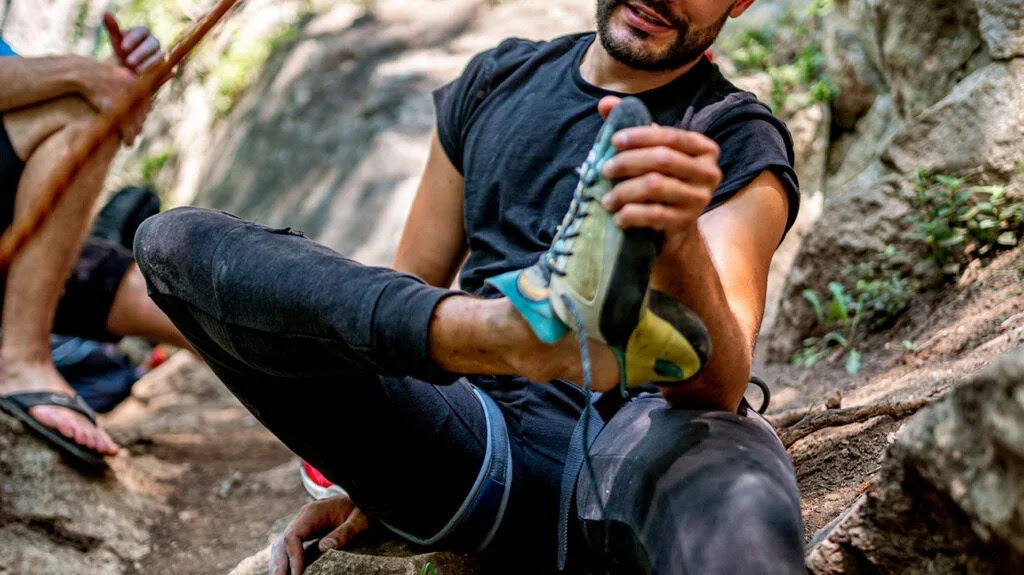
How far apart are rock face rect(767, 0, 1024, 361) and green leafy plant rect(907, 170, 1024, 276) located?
0.05m

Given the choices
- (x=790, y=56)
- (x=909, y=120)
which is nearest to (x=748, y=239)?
(x=909, y=120)

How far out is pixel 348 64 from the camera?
19.0 ft

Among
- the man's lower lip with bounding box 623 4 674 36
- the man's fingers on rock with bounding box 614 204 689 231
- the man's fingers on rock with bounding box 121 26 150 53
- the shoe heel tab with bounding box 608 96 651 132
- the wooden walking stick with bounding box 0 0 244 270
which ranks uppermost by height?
the wooden walking stick with bounding box 0 0 244 270

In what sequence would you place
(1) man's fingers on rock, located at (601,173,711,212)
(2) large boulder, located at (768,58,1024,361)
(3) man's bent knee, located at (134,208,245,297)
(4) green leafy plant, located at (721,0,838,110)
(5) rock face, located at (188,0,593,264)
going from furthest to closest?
(5) rock face, located at (188,0,593,264) → (4) green leafy plant, located at (721,0,838,110) → (2) large boulder, located at (768,58,1024,361) → (3) man's bent knee, located at (134,208,245,297) → (1) man's fingers on rock, located at (601,173,711,212)

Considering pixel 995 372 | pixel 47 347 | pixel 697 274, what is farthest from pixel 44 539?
pixel 995 372

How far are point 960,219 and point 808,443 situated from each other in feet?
2.96

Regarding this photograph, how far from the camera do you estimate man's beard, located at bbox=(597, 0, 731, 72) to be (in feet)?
6.31

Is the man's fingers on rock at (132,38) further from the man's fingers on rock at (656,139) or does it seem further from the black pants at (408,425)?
the man's fingers on rock at (656,139)

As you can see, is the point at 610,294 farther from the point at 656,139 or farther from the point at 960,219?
the point at 960,219

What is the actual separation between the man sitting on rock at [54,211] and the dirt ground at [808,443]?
0.97 feet

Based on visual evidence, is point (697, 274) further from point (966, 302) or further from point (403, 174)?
point (403, 174)

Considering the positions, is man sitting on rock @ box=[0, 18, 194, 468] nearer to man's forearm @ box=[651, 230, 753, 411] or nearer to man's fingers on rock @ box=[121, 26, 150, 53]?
man's fingers on rock @ box=[121, 26, 150, 53]

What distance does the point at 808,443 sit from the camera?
204cm

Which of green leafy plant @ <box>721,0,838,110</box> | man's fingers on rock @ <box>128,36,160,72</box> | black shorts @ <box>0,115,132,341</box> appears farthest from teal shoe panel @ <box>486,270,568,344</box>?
green leafy plant @ <box>721,0,838,110</box>
